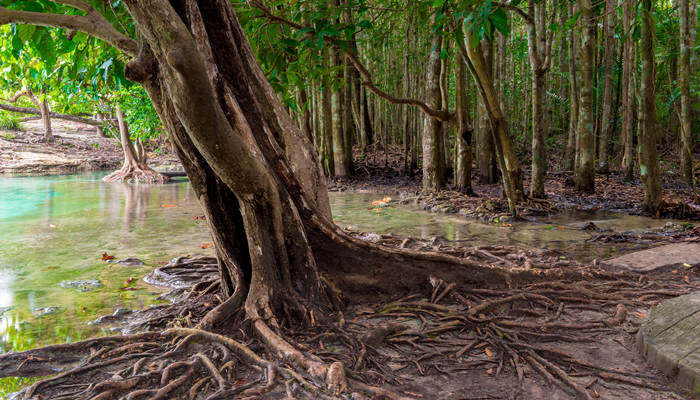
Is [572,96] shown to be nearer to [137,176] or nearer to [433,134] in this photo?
[433,134]

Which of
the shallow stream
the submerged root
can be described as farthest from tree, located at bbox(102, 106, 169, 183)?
the shallow stream

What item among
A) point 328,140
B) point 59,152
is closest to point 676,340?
point 328,140

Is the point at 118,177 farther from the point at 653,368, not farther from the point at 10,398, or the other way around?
the point at 653,368

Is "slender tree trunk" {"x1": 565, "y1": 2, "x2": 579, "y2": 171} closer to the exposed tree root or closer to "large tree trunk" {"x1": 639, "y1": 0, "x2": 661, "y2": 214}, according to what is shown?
"large tree trunk" {"x1": 639, "y1": 0, "x2": 661, "y2": 214}

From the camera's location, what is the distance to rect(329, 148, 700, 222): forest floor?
803cm

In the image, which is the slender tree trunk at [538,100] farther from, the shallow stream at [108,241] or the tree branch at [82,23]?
the tree branch at [82,23]

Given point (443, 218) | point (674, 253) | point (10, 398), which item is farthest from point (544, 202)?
point (10, 398)

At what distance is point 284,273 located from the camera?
10.5 ft

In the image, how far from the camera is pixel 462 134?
9227 mm

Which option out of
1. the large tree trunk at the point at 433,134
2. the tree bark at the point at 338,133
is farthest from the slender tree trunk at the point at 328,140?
the large tree trunk at the point at 433,134

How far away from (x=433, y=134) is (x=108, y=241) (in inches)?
262

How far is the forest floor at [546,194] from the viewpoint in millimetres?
8031

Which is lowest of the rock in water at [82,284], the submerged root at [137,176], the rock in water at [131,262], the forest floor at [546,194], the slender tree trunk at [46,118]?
the rock in water at [82,284]

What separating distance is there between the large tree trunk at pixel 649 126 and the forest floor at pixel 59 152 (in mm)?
23268
